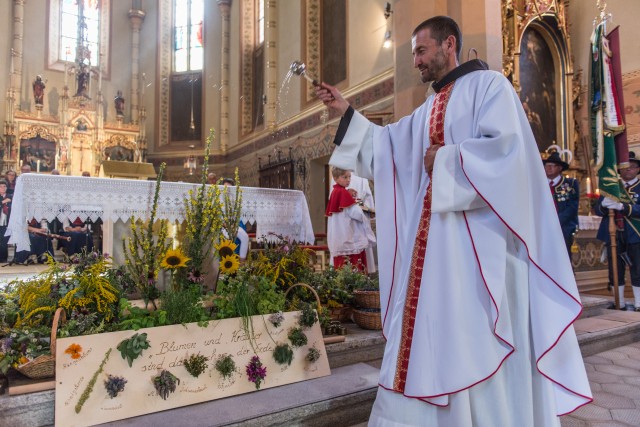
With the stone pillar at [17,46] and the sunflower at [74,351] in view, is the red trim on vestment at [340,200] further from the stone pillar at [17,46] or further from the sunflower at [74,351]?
the stone pillar at [17,46]

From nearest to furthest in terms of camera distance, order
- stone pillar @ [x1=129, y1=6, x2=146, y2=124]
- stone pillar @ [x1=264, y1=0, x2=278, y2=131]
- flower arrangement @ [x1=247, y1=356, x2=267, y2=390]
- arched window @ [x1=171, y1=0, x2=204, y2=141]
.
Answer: flower arrangement @ [x1=247, y1=356, x2=267, y2=390]
stone pillar @ [x1=264, y1=0, x2=278, y2=131]
arched window @ [x1=171, y1=0, x2=204, y2=141]
stone pillar @ [x1=129, y1=6, x2=146, y2=124]

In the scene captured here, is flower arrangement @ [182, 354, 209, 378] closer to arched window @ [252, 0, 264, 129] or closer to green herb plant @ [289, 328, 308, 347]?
green herb plant @ [289, 328, 308, 347]

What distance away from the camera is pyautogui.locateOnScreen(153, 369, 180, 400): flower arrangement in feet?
7.34

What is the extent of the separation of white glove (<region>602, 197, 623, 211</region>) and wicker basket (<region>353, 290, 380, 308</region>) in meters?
3.68

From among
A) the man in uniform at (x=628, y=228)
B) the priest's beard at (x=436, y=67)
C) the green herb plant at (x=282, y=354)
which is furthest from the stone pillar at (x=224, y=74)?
the priest's beard at (x=436, y=67)

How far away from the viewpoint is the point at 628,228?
569 cm

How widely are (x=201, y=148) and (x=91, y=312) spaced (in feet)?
47.4

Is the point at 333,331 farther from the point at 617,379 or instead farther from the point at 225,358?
the point at 617,379

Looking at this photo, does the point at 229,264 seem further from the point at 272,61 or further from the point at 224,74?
the point at 224,74

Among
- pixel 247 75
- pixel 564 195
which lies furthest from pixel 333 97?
pixel 247 75

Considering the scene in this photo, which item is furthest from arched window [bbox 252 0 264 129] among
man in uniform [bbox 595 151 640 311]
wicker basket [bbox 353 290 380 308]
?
wicker basket [bbox 353 290 380 308]

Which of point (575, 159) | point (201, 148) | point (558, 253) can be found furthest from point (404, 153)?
point (201, 148)

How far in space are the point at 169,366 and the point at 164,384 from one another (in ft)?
0.32

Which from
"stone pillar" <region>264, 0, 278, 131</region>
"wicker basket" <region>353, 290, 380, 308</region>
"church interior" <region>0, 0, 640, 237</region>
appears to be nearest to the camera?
Result: "wicker basket" <region>353, 290, 380, 308</region>
